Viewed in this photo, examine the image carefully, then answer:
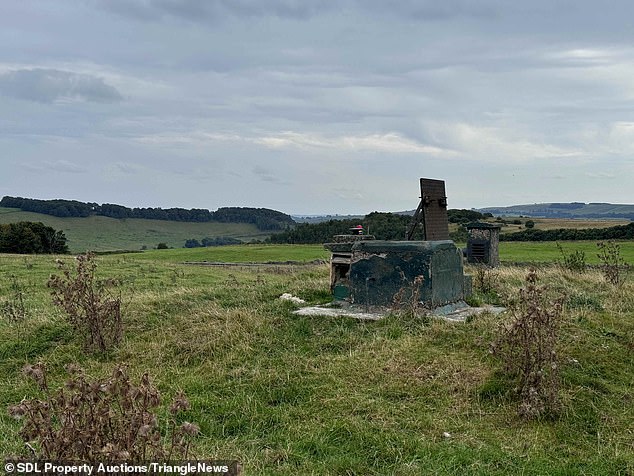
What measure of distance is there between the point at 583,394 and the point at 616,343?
75.8 inches

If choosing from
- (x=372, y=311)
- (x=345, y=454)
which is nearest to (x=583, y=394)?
(x=345, y=454)

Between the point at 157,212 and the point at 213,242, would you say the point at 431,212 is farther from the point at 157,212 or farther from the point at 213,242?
the point at 157,212

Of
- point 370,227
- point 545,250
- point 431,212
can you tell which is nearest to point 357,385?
point 431,212

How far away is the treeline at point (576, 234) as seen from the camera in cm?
4028

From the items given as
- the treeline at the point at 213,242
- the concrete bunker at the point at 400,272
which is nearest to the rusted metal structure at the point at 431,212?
the concrete bunker at the point at 400,272

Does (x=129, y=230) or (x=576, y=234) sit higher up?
(x=129, y=230)

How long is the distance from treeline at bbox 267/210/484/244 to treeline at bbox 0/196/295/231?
33.1m

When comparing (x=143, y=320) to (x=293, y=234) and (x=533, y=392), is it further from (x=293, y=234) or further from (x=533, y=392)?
(x=293, y=234)

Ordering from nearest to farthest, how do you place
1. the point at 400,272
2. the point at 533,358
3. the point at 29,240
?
the point at 533,358
the point at 400,272
the point at 29,240

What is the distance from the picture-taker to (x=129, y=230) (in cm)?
9162

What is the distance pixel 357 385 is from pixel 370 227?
1446 centimetres

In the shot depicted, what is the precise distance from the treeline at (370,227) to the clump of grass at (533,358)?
6.36 m

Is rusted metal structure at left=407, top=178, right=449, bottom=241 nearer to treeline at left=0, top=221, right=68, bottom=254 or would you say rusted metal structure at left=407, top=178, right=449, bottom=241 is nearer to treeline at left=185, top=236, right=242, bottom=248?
treeline at left=0, top=221, right=68, bottom=254

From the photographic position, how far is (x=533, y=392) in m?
5.57
